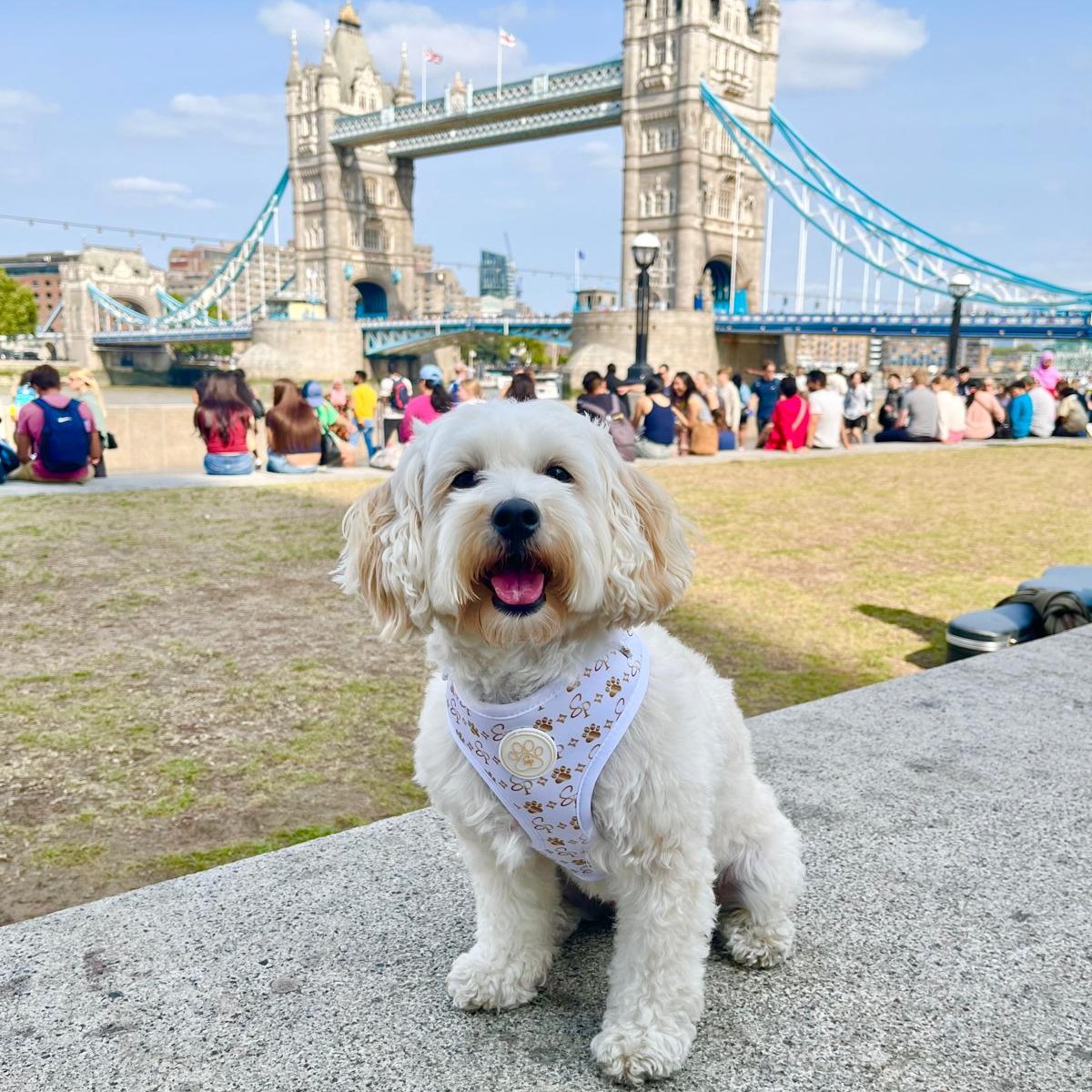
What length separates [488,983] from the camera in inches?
84.5

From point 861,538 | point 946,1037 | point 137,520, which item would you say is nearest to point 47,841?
point 946,1037

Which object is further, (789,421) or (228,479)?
(789,421)

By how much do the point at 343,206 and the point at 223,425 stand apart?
81402 mm

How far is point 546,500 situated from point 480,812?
70 centimetres

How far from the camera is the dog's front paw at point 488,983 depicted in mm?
2146

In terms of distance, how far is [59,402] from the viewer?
10.5 m

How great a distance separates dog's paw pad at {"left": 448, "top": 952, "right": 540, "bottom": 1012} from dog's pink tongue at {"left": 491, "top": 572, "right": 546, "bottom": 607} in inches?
35.1

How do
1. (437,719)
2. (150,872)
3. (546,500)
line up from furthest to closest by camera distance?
(150,872) < (437,719) < (546,500)

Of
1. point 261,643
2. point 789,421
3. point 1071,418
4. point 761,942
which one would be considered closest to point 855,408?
point 789,421

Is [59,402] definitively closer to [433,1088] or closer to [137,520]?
[137,520]

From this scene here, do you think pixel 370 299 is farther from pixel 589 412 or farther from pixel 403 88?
pixel 589 412

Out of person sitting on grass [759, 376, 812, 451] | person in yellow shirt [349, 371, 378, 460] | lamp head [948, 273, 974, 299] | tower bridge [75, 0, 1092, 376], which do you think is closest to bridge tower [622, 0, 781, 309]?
tower bridge [75, 0, 1092, 376]

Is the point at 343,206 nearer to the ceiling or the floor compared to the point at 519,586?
nearer to the ceiling

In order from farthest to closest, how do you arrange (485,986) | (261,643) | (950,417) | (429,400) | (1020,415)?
(1020,415), (950,417), (429,400), (261,643), (485,986)
